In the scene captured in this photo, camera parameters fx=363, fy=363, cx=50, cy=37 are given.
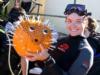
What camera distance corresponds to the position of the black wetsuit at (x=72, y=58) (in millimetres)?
1826

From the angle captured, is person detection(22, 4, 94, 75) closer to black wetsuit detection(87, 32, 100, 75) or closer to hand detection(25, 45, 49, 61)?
hand detection(25, 45, 49, 61)

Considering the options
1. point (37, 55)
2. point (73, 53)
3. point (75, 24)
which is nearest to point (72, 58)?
point (73, 53)

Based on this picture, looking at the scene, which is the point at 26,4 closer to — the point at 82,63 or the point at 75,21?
the point at 75,21

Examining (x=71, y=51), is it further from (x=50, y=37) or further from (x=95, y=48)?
(x=95, y=48)

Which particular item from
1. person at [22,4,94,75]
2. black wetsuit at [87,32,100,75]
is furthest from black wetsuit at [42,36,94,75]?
black wetsuit at [87,32,100,75]

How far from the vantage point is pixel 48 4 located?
9.02 metres

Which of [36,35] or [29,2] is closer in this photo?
[36,35]

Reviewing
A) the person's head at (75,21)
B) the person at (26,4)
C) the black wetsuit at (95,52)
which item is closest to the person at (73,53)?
the person's head at (75,21)

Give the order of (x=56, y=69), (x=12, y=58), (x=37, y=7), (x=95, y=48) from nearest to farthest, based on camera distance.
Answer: (x=56, y=69) → (x=95, y=48) → (x=12, y=58) → (x=37, y=7)

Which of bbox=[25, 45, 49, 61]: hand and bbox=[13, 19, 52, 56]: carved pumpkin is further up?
bbox=[13, 19, 52, 56]: carved pumpkin

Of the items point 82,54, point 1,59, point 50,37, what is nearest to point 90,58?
point 82,54

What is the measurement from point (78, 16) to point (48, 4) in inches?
278

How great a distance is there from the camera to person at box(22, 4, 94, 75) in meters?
1.81

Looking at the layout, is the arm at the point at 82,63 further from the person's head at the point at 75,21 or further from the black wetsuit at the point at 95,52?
the black wetsuit at the point at 95,52
